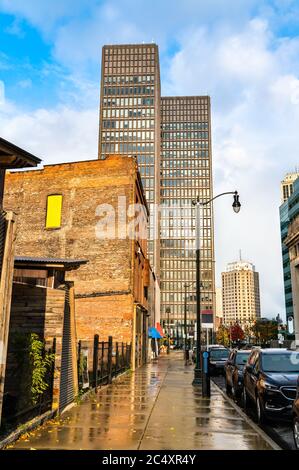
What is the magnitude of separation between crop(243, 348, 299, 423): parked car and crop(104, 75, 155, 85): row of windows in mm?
123003

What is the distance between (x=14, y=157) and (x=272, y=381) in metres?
7.48

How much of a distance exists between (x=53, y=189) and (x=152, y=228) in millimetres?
94993

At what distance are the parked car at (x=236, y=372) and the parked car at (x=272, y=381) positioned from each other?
2.30m

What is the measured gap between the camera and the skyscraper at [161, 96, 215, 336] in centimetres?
13725

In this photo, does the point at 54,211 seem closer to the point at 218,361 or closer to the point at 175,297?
the point at 218,361

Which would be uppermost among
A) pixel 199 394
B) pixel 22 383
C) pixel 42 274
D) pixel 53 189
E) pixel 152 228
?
pixel 152 228

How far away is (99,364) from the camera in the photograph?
1986 centimetres

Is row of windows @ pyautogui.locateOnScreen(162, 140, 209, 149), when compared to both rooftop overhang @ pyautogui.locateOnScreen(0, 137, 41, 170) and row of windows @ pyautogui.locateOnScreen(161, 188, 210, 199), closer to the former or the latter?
row of windows @ pyautogui.locateOnScreen(161, 188, 210, 199)

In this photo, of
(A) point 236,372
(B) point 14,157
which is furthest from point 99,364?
(B) point 14,157

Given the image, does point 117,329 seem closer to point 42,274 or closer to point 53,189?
point 53,189

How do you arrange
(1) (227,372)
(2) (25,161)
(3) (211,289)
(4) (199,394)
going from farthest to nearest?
(3) (211,289), (1) (227,372), (4) (199,394), (2) (25,161)

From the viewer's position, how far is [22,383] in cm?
906

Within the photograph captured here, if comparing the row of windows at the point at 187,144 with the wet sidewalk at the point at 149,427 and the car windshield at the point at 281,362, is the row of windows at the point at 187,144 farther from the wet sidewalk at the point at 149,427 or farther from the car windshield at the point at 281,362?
the car windshield at the point at 281,362
